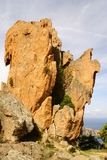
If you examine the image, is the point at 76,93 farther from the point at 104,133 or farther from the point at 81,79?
the point at 104,133

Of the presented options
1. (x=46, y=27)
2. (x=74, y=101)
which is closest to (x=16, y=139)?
(x=74, y=101)

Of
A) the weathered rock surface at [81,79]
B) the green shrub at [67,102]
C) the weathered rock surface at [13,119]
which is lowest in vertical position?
the weathered rock surface at [13,119]

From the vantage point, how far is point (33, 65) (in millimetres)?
86562

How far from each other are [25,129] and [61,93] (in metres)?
20.5

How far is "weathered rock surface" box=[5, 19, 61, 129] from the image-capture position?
8600cm

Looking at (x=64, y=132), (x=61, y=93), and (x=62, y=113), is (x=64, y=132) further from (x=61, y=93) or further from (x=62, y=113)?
(x=61, y=93)

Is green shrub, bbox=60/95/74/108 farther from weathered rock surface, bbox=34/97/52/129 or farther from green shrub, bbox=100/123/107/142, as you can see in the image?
green shrub, bbox=100/123/107/142

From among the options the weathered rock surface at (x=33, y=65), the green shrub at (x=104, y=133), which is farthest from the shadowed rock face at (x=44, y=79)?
the green shrub at (x=104, y=133)

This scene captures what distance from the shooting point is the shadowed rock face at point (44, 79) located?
8569 centimetres

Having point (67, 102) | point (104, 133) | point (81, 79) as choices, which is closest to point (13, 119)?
point (67, 102)

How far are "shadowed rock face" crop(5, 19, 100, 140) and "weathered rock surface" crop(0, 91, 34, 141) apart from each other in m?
8.20

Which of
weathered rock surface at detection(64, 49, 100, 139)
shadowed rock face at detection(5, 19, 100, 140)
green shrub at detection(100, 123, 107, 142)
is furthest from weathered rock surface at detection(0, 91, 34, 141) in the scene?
green shrub at detection(100, 123, 107, 142)

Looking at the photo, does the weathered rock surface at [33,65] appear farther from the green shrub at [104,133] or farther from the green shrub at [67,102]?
the green shrub at [104,133]

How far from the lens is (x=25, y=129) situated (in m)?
75.8
